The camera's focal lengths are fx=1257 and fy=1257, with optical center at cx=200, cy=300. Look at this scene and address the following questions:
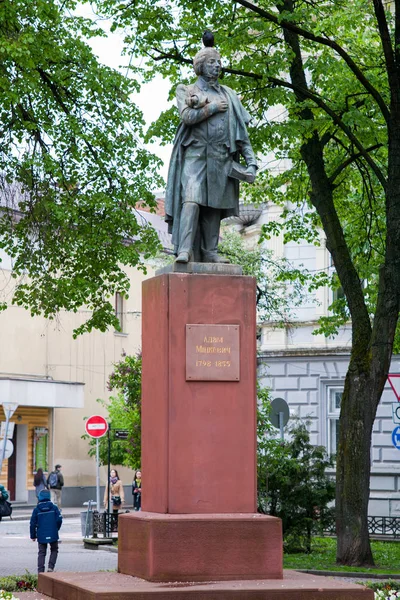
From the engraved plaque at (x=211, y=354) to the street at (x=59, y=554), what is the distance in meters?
8.45

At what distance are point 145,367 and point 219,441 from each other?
43.5 inches

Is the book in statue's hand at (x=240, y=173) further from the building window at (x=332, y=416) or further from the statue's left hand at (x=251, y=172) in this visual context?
the building window at (x=332, y=416)

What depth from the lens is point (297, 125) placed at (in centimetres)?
2153

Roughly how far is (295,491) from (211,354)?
14.4 m

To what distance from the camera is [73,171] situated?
22922 mm

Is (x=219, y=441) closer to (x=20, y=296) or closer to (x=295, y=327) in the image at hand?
(x=20, y=296)

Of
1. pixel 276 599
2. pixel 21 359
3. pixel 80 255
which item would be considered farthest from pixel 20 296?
pixel 21 359

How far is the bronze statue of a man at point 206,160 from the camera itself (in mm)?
12258

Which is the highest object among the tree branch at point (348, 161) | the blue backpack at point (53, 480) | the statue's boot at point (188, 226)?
the tree branch at point (348, 161)

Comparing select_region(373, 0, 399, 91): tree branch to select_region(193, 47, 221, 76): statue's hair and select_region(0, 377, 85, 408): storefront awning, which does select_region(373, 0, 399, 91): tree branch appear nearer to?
select_region(193, 47, 221, 76): statue's hair

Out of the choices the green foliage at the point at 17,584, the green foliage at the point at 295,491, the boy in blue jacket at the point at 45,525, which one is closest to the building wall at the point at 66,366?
the green foliage at the point at 295,491

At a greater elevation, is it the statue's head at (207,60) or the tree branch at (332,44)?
→ the tree branch at (332,44)

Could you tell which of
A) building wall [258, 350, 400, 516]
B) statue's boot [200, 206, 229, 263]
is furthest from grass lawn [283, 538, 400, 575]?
statue's boot [200, 206, 229, 263]

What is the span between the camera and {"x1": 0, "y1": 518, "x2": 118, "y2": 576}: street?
2239 cm
